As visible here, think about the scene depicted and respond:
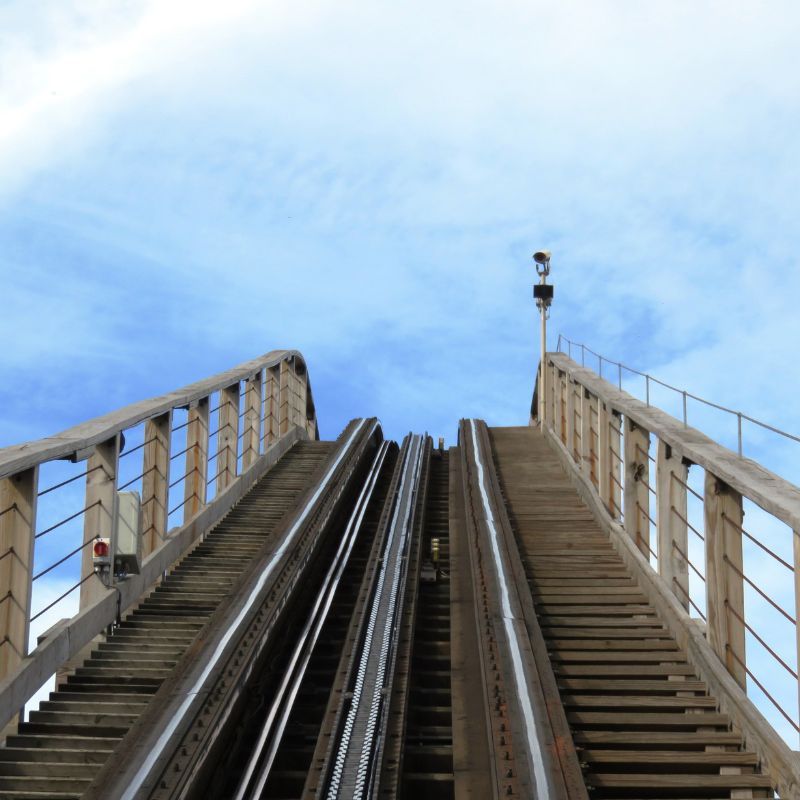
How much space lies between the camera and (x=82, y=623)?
7.82 metres

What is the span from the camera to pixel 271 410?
17547mm

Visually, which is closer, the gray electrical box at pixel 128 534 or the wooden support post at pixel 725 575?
the wooden support post at pixel 725 575

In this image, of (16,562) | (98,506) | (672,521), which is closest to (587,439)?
(672,521)

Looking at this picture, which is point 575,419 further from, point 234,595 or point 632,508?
point 234,595

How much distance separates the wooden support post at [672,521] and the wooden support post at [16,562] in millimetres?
5391

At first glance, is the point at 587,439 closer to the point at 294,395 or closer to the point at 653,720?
the point at 653,720

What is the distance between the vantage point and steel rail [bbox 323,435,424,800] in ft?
17.4

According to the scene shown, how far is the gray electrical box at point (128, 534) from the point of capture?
857 cm

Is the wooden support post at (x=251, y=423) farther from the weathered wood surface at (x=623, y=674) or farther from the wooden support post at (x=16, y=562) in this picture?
the wooden support post at (x=16, y=562)

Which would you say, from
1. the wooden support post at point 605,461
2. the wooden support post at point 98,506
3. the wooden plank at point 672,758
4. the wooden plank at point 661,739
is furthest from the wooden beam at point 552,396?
the wooden plank at point 672,758

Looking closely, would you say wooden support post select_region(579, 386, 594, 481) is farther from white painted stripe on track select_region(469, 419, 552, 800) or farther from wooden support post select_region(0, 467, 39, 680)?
wooden support post select_region(0, 467, 39, 680)

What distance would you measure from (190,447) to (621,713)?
6.75 metres

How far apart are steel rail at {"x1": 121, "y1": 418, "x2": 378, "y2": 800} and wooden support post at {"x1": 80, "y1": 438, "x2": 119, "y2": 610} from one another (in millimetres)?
1378

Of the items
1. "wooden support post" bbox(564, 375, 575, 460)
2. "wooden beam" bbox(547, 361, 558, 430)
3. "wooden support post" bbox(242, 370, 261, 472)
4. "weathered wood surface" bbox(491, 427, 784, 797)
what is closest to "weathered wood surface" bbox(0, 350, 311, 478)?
"wooden support post" bbox(242, 370, 261, 472)
